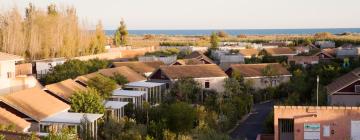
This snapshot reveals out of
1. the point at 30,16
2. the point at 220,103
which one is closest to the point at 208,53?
the point at 30,16

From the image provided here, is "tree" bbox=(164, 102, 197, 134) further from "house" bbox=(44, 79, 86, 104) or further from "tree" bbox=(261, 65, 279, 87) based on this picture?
"tree" bbox=(261, 65, 279, 87)

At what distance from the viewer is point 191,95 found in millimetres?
37688

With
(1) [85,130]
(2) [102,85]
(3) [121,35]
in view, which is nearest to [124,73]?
(2) [102,85]

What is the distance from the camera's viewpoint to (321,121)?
22047 millimetres

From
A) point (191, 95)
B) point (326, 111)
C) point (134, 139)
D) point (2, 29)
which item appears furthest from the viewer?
point (2, 29)

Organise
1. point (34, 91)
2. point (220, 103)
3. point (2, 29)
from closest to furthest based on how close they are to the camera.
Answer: point (34, 91)
point (220, 103)
point (2, 29)

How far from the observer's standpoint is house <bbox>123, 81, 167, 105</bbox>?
3306 cm

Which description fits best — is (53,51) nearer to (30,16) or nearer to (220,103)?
(30,16)

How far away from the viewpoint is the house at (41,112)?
2070 cm

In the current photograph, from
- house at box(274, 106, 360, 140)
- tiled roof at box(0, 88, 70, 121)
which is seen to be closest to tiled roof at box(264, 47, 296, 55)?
house at box(274, 106, 360, 140)

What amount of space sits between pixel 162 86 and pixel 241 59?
1850 centimetres

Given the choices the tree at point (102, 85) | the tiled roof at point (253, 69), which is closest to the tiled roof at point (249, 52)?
the tiled roof at point (253, 69)

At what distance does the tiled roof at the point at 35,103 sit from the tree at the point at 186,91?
1322 cm

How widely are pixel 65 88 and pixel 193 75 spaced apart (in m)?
15.5
